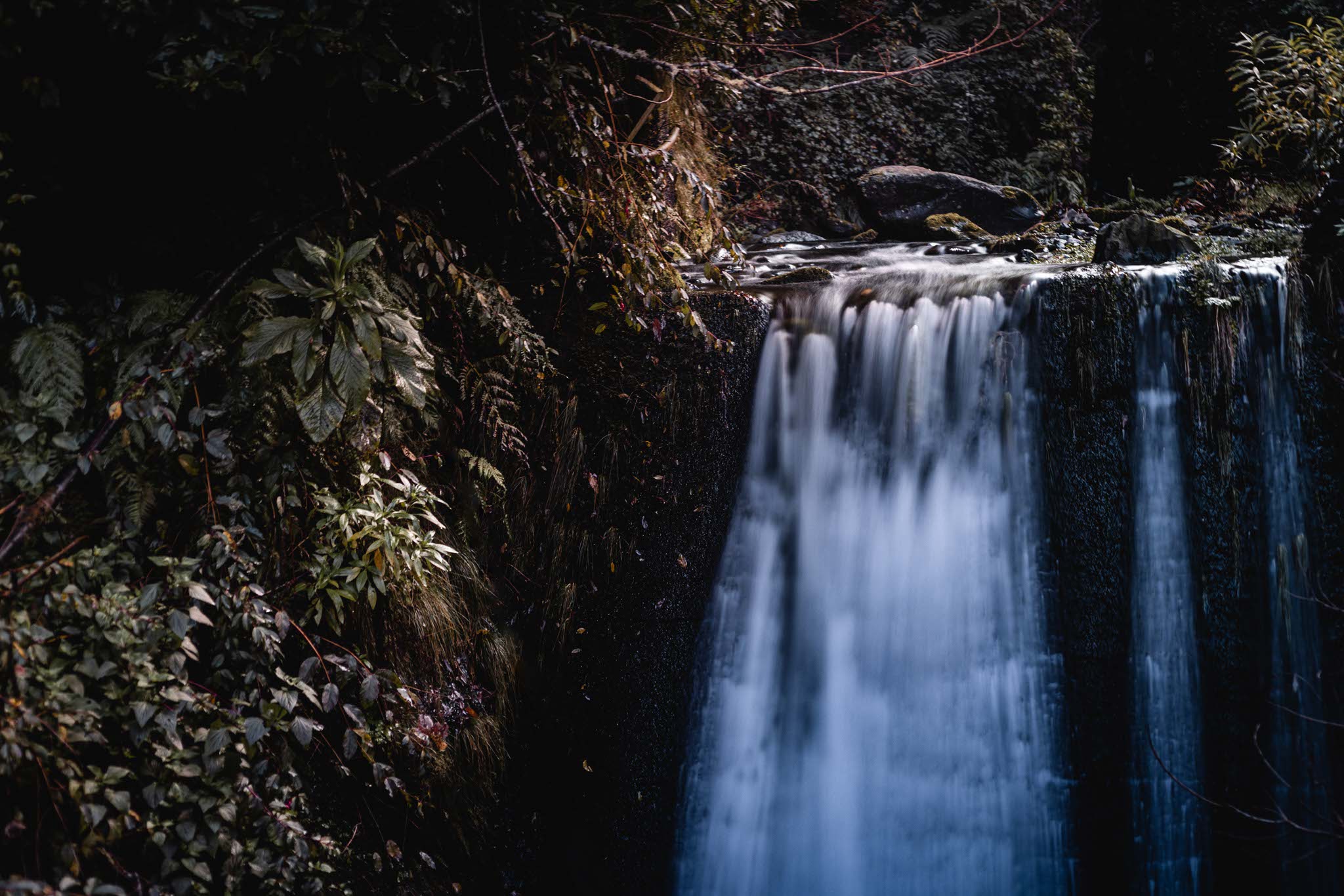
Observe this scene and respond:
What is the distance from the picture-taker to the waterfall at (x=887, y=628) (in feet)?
12.5

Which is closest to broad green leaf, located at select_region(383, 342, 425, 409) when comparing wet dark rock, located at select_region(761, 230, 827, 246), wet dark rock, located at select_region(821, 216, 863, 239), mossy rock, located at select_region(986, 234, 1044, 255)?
mossy rock, located at select_region(986, 234, 1044, 255)

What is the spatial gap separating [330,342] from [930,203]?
18.7ft

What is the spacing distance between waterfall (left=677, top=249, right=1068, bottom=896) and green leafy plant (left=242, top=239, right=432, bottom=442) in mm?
1953

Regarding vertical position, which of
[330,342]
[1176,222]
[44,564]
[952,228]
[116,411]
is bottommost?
[44,564]

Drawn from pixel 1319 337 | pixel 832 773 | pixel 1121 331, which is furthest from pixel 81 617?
pixel 1319 337

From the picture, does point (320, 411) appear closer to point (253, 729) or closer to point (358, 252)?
point (358, 252)

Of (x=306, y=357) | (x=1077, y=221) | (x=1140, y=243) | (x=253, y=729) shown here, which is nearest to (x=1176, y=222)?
(x=1077, y=221)

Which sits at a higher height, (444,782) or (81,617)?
(81,617)

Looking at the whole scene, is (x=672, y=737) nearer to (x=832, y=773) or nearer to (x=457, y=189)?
(x=832, y=773)

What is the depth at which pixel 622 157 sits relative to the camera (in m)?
3.91

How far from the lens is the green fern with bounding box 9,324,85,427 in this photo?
261 cm

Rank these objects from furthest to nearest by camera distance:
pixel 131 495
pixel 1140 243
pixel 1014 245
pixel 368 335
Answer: pixel 1014 245, pixel 1140 243, pixel 368 335, pixel 131 495

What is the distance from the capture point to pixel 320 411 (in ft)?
9.11

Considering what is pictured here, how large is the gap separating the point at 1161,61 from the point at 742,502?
244 inches
